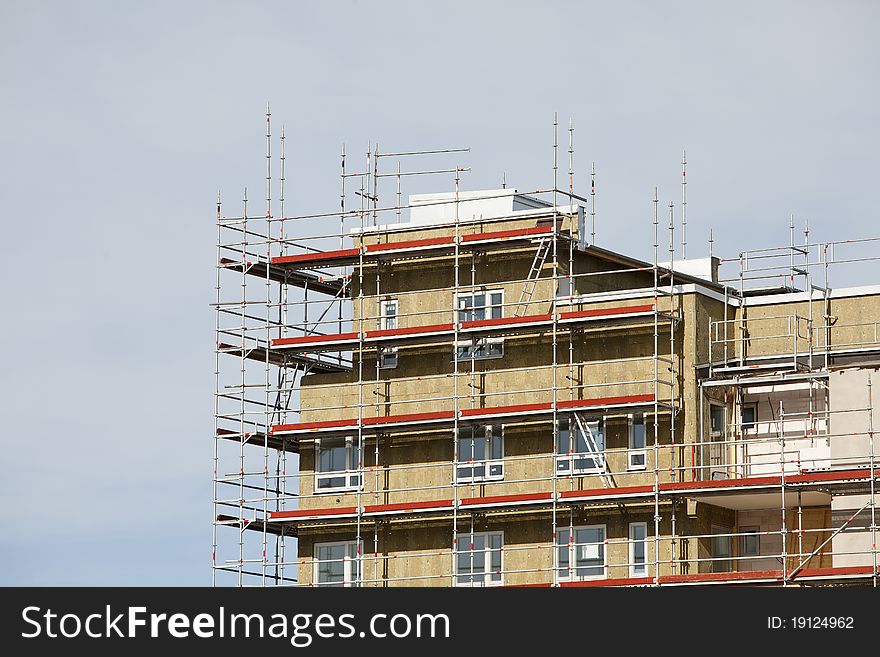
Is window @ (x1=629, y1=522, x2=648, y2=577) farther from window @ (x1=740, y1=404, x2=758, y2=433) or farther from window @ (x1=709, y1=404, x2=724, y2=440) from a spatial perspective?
window @ (x1=740, y1=404, x2=758, y2=433)

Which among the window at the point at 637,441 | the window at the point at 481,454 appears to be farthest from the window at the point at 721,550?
the window at the point at 481,454

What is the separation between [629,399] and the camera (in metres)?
66.0

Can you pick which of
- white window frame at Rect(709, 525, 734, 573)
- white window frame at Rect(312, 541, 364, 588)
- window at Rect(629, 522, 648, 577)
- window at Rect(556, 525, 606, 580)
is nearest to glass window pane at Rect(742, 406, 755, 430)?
white window frame at Rect(709, 525, 734, 573)

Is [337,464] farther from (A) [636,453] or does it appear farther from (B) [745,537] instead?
(B) [745,537]

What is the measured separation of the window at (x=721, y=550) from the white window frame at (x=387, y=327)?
410 inches

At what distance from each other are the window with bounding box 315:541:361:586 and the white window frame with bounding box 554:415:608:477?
6265 mm

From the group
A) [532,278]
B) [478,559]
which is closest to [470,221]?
[532,278]

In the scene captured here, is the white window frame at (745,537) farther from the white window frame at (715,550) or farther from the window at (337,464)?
the window at (337,464)

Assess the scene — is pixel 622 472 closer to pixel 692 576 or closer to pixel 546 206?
pixel 692 576

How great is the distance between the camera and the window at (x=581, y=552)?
6638 cm

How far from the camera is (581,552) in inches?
2628

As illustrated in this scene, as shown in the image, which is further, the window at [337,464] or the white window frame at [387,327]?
the white window frame at [387,327]

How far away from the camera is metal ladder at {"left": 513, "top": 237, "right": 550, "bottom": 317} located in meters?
68.5

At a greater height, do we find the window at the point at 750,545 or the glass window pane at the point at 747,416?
the glass window pane at the point at 747,416
